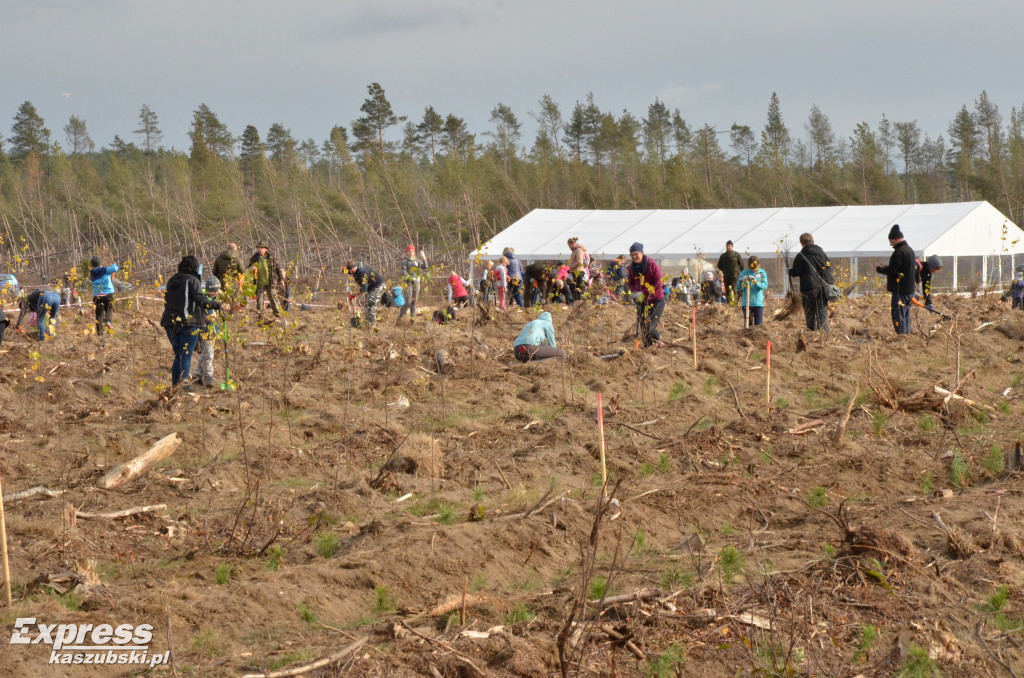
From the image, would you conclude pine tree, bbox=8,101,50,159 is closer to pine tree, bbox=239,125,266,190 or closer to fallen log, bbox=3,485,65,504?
pine tree, bbox=239,125,266,190

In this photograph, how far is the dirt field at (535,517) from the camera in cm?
442

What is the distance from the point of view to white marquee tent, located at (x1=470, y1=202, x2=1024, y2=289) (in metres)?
26.6

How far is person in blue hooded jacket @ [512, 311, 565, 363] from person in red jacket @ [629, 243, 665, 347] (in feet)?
3.90

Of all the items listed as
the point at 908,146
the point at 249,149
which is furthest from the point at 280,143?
the point at 908,146

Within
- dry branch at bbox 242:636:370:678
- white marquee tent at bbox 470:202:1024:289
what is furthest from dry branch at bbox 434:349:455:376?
white marquee tent at bbox 470:202:1024:289

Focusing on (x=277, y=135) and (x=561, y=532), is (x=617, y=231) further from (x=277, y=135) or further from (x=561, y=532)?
(x=277, y=135)

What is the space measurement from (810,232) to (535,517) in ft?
79.5

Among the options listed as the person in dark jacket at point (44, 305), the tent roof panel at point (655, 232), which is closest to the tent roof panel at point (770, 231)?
the tent roof panel at point (655, 232)

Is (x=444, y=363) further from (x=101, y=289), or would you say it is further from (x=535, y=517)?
(x=101, y=289)

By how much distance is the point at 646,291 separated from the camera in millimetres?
12703

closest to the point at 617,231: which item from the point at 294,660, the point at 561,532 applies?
the point at 561,532

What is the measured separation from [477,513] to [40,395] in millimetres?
6545

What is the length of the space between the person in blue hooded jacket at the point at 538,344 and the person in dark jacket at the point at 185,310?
3.88 m

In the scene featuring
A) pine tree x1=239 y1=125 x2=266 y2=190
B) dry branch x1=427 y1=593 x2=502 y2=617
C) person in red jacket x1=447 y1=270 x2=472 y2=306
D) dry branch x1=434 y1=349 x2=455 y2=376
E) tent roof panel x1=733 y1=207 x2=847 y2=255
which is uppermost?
pine tree x1=239 y1=125 x2=266 y2=190
